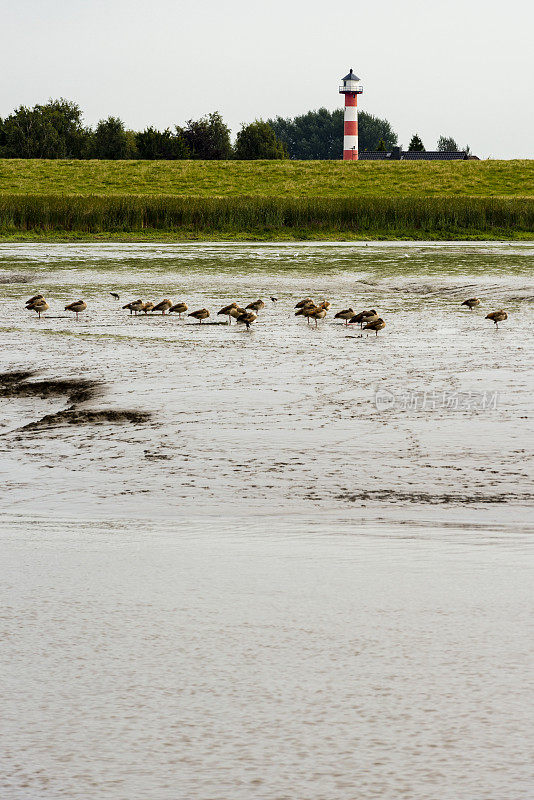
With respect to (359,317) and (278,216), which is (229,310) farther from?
(278,216)

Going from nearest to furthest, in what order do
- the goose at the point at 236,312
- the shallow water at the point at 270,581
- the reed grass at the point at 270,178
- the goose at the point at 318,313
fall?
the shallow water at the point at 270,581 < the goose at the point at 236,312 < the goose at the point at 318,313 < the reed grass at the point at 270,178

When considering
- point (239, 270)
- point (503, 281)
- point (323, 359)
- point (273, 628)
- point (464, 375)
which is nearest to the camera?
point (273, 628)

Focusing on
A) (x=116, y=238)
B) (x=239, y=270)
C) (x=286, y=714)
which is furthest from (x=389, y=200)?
(x=286, y=714)

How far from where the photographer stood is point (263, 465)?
642 centimetres

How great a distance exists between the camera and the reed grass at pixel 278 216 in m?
34.4

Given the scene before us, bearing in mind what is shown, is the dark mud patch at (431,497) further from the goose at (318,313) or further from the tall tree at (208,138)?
the tall tree at (208,138)

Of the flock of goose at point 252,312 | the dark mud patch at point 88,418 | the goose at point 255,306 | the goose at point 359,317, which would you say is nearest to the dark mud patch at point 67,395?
the dark mud patch at point 88,418

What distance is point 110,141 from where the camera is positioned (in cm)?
9562

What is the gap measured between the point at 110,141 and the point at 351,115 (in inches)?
921

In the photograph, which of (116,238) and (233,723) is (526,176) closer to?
(116,238)

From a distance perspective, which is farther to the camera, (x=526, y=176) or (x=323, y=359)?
(x=526, y=176)

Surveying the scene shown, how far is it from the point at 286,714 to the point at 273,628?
680 mm
